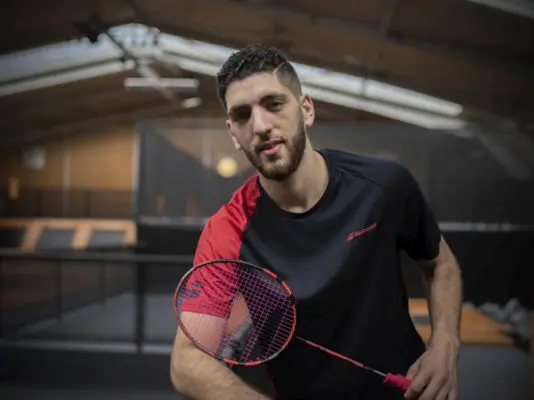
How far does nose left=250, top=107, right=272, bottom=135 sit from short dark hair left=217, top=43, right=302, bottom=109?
0.22ft

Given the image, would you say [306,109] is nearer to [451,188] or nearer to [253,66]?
[253,66]

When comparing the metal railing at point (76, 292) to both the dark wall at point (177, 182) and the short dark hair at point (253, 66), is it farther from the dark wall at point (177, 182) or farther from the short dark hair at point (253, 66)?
the short dark hair at point (253, 66)

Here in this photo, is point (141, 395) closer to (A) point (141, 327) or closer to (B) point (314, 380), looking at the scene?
(A) point (141, 327)

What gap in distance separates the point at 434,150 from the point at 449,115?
4.7 inches

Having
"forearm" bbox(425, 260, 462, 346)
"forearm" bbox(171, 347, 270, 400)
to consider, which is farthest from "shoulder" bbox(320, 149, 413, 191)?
"forearm" bbox(171, 347, 270, 400)

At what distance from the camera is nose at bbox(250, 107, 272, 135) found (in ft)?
2.87

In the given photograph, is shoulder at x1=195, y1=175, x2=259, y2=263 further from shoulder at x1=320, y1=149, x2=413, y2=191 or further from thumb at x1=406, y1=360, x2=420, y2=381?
thumb at x1=406, y1=360, x2=420, y2=381

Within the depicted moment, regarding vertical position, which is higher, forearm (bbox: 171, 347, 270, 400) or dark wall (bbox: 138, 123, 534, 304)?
dark wall (bbox: 138, 123, 534, 304)

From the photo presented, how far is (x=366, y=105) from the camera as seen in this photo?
1.48m

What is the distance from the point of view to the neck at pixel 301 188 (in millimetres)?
957

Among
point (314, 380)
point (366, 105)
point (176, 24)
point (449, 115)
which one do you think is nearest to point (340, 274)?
point (314, 380)

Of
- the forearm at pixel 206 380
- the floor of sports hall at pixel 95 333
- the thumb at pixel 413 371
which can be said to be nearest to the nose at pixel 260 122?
the forearm at pixel 206 380

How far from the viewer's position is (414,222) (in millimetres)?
1016

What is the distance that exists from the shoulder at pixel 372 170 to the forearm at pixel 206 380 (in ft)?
1.48
